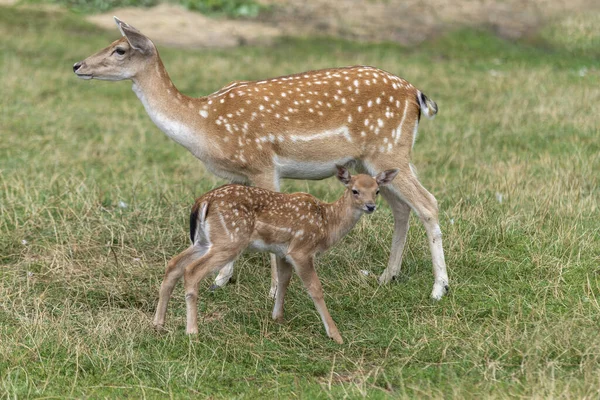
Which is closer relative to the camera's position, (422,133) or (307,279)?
(307,279)

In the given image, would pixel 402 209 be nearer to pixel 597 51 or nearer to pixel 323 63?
pixel 323 63

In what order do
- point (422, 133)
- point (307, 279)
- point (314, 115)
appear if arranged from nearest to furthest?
1. point (307, 279)
2. point (314, 115)
3. point (422, 133)

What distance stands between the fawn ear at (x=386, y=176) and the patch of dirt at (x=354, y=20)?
11.0 metres

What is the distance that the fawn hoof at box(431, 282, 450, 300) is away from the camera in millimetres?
6511

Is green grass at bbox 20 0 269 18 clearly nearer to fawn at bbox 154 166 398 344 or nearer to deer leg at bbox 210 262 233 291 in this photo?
deer leg at bbox 210 262 233 291

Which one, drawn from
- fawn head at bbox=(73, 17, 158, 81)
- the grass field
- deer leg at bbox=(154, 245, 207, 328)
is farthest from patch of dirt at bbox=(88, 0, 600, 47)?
deer leg at bbox=(154, 245, 207, 328)

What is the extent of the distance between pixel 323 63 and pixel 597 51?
4.80 meters

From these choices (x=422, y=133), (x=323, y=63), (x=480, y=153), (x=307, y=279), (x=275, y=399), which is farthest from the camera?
(x=323, y=63)

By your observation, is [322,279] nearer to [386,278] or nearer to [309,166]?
[386,278]

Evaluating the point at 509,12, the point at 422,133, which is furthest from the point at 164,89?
the point at 509,12

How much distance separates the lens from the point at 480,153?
10219 millimetres

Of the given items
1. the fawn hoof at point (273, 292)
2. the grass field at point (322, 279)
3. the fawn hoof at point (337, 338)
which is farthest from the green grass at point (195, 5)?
the fawn hoof at point (337, 338)

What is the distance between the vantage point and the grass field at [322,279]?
17.4 feet

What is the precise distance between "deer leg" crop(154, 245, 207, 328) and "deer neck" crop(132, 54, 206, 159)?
3.20 feet
